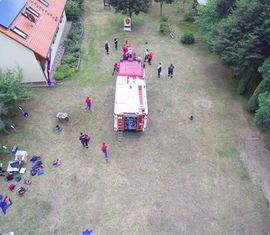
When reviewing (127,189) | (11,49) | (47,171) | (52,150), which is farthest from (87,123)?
(11,49)

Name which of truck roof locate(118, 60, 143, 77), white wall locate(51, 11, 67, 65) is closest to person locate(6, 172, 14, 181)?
truck roof locate(118, 60, 143, 77)

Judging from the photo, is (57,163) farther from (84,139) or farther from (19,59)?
(19,59)

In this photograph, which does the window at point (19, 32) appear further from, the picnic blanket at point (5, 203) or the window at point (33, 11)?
the picnic blanket at point (5, 203)

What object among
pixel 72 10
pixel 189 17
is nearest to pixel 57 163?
pixel 72 10

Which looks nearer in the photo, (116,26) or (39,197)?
(39,197)

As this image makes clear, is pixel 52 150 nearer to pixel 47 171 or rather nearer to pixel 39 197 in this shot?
pixel 47 171
